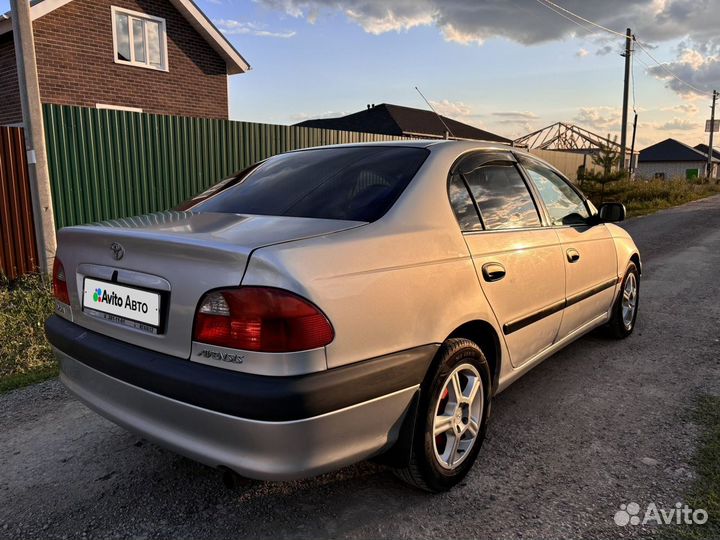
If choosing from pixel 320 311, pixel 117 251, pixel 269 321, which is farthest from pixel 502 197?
pixel 117 251

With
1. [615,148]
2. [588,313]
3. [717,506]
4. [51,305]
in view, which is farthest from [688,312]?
[615,148]

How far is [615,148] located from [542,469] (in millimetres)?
17671

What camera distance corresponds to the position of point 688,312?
546cm

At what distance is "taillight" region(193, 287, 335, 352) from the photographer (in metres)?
1.77

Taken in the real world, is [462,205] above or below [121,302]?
above

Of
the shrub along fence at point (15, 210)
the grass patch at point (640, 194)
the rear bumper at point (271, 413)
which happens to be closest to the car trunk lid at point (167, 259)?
the rear bumper at point (271, 413)

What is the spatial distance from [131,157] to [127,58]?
26.7 ft

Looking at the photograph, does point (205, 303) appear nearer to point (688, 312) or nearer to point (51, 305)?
point (51, 305)

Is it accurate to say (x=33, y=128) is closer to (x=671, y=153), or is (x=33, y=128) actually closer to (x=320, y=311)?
(x=320, y=311)

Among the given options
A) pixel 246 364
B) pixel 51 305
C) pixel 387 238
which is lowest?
pixel 51 305

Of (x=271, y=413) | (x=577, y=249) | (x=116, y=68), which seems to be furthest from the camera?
(x=116, y=68)

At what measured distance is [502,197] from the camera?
300 cm

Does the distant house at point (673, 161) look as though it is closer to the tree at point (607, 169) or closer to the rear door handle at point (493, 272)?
the tree at point (607, 169)

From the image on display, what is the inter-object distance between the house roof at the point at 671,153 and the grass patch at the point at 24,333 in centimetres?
8303
